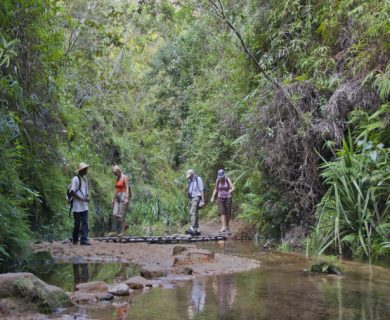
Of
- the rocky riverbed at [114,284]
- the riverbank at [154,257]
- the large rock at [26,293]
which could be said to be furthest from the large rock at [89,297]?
the riverbank at [154,257]

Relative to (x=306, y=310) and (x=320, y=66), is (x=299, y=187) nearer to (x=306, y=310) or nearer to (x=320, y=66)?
(x=320, y=66)

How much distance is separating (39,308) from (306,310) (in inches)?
108

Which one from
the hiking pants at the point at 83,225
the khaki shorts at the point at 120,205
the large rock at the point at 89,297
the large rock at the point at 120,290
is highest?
the khaki shorts at the point at 120,205

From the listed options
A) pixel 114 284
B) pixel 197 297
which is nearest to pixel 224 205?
pixel 114 284

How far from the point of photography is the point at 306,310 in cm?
614

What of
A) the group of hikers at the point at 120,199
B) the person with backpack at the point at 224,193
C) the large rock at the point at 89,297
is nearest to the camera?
the large rock at the point at 89,297

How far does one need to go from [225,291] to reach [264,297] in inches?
25.1

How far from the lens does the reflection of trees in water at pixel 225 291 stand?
6.40 meters

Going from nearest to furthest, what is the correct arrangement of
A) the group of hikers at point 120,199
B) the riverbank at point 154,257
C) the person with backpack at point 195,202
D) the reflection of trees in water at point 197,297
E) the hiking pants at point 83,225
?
the reflection of trees in water at point 197,297
the riverbank at point 154,257
the group of hikers at point 120,199
the hiking pants at point 83,225
the person with backpack at point 195,202

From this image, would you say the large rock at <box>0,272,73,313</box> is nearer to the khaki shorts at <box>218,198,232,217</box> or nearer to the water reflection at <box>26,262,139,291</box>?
the water reflection at <box>26,262,139,291</box>

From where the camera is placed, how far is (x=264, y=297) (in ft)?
22.6

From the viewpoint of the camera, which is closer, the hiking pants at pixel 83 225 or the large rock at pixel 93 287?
the large rock at pixel 93 287

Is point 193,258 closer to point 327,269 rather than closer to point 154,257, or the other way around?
point 154,257

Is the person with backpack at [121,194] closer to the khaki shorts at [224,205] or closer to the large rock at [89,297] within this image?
the khaki shorts at [224,205]
